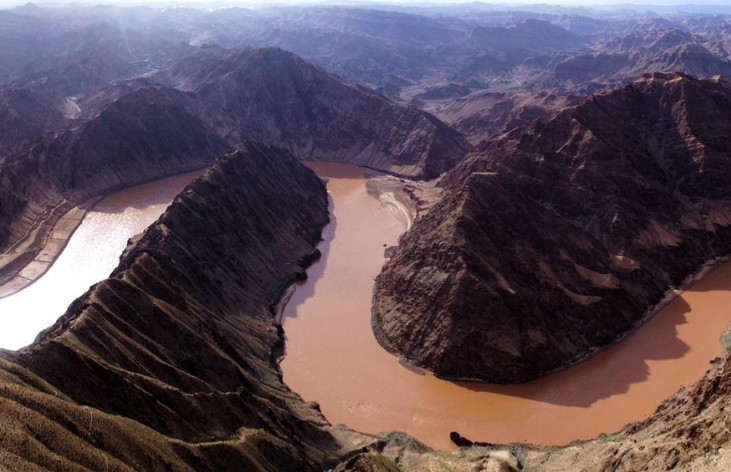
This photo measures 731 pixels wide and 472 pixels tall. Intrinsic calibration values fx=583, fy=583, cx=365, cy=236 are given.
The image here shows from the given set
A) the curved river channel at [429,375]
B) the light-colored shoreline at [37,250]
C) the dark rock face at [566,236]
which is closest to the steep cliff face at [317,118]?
the dark rock face at [566,236]

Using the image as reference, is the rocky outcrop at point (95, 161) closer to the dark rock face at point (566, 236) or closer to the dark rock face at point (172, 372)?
the dark rock face at point (172, 372)

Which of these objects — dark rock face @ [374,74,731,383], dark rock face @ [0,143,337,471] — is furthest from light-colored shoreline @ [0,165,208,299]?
dark rock face @ [374,74,731,383]

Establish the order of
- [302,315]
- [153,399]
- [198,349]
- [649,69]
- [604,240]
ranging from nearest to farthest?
1. [153,399]
2. [198,349]
3. [302,315]
4. [604,240]
5. [649,69]

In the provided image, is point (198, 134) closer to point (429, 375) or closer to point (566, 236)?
point (566, 236)

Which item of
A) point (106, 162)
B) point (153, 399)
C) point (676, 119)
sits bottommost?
point (106, 162)

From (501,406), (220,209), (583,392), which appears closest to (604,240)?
(583,392)

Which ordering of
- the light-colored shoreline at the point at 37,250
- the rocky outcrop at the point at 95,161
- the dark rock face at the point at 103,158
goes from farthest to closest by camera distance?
the dark rock face at the point at 103,158, the rocky outcrop at the point at 95,161, the light-colored shoreline at the point at 37,250

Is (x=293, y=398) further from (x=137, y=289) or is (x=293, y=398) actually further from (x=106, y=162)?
(x=106, y=162)
